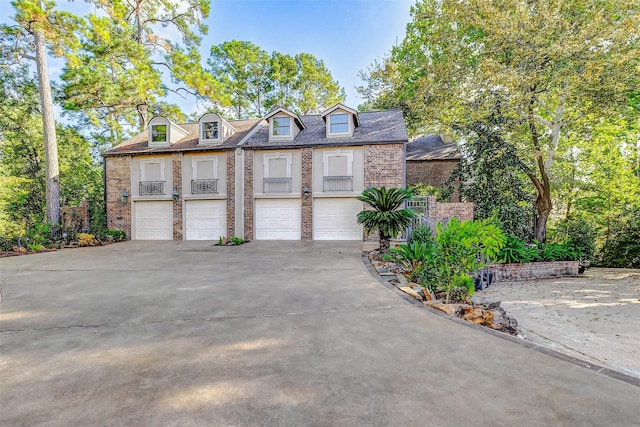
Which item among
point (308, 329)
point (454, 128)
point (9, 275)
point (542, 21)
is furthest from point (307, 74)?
point (308, 329)

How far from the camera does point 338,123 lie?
42.3 feet

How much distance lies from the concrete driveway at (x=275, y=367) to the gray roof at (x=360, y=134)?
8845 millimetres

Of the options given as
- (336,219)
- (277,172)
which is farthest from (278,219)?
(336,219)

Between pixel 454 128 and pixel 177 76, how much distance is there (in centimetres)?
1607

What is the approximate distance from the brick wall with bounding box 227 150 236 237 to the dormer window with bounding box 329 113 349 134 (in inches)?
184

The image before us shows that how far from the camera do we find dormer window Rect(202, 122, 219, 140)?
1378 cm

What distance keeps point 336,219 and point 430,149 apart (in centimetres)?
855

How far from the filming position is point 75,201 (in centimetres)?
1736

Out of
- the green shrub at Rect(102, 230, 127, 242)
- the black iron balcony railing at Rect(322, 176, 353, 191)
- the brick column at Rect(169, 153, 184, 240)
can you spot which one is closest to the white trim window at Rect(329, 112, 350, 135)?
the black iron balcony railing at Rect(322, 176, 353, 191)

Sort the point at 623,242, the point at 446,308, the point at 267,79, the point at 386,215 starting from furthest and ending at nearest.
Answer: the point at 267,79
the point at 623,242
the point at 386,215
the point at 446,308

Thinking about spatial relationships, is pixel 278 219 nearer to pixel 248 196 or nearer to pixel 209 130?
pixel 248 196

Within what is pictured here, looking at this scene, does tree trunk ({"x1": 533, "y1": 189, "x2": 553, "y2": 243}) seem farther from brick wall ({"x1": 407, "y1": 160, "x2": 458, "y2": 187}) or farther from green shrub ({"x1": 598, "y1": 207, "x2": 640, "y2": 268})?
brick wall ({"x1": 407, "y1": 160, "x2": 458, "y2": 187})

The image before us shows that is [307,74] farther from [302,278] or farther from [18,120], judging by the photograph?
[302,278]

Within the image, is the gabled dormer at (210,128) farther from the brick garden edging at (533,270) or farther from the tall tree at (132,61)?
the brick garden edging at (533,270)
